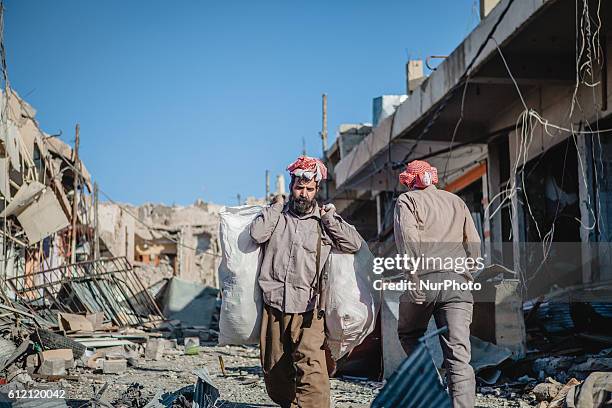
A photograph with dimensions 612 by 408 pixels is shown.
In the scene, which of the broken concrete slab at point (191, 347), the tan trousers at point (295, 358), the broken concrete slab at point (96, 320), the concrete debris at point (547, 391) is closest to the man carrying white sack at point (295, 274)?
the tan trousers at point (295, 358)

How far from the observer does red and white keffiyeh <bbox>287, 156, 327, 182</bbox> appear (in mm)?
4273

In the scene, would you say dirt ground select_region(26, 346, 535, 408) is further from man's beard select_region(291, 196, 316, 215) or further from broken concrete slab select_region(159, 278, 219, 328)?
broken concrete slab select_region(159, 278, 219, 328)

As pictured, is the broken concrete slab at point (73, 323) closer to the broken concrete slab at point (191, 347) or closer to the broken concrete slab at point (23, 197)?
the broken concrete slab at point (191, 347)

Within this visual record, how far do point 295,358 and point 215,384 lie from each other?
3.08 metres

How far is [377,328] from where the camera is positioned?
736 cm

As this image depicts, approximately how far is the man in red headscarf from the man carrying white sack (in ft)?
1.30

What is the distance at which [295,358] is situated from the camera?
13.8 feet

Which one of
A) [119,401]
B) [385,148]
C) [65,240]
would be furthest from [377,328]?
[65,240]

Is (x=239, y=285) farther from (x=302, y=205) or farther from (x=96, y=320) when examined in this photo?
(x=96, y=320)

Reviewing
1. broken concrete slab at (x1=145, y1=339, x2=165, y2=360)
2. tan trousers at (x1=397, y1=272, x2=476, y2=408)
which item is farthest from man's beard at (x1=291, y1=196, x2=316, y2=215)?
broken concrete slab at (x1=145, y1=339, x2=165, y2=360)

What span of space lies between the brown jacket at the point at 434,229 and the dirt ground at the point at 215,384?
1708 millimetres

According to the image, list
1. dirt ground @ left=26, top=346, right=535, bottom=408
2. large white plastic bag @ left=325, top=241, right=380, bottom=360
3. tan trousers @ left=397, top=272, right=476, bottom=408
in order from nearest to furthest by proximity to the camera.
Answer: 1. tan trousers @ left=397, top=272, right=476, bottom=408
2. large white plastic bag @ left=325, top=241, right=380, bottom=360
3. dirt ground @ left=26, top=346, right=535, bottom=408

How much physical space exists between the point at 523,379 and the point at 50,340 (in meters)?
5.41

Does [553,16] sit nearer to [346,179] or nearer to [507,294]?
[507,294]
